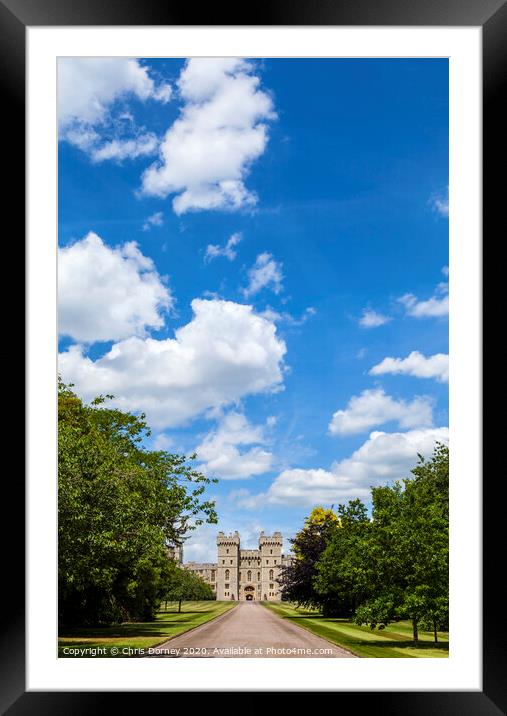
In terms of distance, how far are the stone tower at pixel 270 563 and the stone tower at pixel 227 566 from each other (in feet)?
5.19

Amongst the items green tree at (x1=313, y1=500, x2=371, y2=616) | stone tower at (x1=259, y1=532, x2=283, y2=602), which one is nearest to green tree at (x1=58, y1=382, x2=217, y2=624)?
green tree at (x1=313, y1=500, x2=371, y2=616)

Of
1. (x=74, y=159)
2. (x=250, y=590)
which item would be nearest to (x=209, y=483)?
(x=74, y=159)

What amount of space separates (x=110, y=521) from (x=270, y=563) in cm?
1622

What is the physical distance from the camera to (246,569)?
22.6m

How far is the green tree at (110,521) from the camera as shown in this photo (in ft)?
18.3

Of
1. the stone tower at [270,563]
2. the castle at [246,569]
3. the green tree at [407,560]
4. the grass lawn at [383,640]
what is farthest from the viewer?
the castle at [246,569]

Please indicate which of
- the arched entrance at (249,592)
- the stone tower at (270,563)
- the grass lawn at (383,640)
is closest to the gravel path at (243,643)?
the grass lawn at (383,640)

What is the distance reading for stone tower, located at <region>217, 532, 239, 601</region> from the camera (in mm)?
22892

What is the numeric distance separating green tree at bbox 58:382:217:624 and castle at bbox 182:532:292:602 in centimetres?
1128

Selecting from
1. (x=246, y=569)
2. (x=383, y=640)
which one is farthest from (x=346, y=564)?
(x=246, y=569)

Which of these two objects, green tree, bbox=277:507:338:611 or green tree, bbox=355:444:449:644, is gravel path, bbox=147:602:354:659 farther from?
green tree, bbox=277:507:338:611

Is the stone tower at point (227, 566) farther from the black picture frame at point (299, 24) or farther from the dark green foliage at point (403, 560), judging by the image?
the black picture frame at point (299, 24)

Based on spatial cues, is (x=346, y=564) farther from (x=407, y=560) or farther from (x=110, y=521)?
(x=110, y=521)

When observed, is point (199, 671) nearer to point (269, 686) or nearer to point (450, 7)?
point (269, 686)
